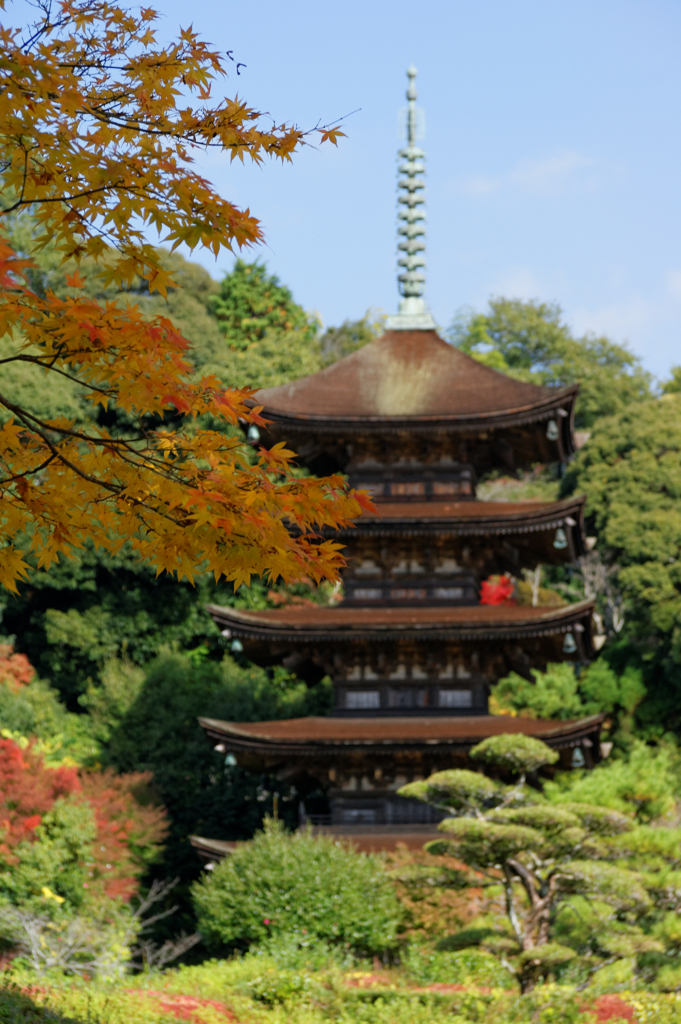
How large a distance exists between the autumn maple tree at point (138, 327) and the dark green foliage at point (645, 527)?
24.6 m

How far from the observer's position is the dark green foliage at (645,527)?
30844 millimetres

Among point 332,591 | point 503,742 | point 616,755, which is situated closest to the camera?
point 503,742

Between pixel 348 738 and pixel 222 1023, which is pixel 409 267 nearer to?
pixel 348 738

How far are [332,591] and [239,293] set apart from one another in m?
11.9

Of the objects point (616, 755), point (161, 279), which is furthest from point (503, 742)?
point (616, 755)

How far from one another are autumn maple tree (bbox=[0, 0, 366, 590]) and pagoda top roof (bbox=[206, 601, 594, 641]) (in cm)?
1244

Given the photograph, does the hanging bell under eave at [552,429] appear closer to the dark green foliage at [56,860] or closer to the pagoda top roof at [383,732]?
the pagoda top roof at [383,732]

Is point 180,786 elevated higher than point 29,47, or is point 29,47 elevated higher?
point 29,47

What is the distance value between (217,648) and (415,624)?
1570 cm

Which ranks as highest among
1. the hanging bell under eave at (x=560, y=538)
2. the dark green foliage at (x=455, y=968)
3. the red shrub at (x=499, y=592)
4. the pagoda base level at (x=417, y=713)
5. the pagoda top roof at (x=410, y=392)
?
the pagoda top roof at (x=410, y=392)

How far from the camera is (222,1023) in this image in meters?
13.5

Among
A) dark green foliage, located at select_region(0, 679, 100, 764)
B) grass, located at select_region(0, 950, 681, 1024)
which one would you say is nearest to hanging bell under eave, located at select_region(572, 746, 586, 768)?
grass, located at select_region(0, 950, 681, 1024)

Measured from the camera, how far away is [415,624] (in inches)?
773

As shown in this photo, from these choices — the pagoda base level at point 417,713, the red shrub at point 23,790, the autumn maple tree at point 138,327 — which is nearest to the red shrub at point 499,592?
the pagoda base level at point 417,713
